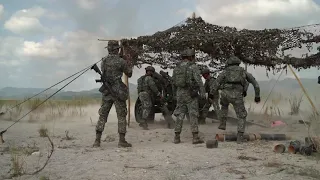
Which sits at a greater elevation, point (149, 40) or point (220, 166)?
point (149, 40)

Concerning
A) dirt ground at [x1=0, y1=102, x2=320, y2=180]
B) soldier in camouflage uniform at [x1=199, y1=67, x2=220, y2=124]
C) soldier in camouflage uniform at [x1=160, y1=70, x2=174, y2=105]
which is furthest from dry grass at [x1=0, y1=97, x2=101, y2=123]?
soldier in camouflage uniform at [x1=199, y1=67, x2=220, y2=124]

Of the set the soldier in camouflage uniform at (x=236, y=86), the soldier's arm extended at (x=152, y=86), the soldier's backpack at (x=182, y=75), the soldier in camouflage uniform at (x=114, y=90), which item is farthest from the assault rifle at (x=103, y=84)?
the soldier's arm extended at (x=152, y=86)

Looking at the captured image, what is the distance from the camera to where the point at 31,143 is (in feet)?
30.2

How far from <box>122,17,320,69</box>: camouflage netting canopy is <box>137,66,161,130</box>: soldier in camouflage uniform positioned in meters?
0.46

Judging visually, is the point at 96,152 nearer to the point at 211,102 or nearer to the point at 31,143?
the point at 31,143

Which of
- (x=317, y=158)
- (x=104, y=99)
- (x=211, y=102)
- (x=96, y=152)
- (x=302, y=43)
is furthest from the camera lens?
(x=211, y=102)

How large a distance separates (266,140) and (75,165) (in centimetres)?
484

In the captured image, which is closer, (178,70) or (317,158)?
(317,158)

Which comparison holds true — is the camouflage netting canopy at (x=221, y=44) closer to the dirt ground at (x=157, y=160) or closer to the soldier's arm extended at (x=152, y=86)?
the soldier's arm extended at (x=152, y=86)

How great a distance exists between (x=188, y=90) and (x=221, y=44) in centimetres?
191

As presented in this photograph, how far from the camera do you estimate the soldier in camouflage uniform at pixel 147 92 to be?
11427 mm

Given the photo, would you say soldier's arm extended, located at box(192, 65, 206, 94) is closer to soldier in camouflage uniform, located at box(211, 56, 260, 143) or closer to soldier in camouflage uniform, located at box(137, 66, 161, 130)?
soldier in camouflage uniform, located at box(211, 56, 260, 143)

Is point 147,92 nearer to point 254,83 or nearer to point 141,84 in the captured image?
point 141,84

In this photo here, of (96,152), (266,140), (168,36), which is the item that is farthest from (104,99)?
(266,140)
